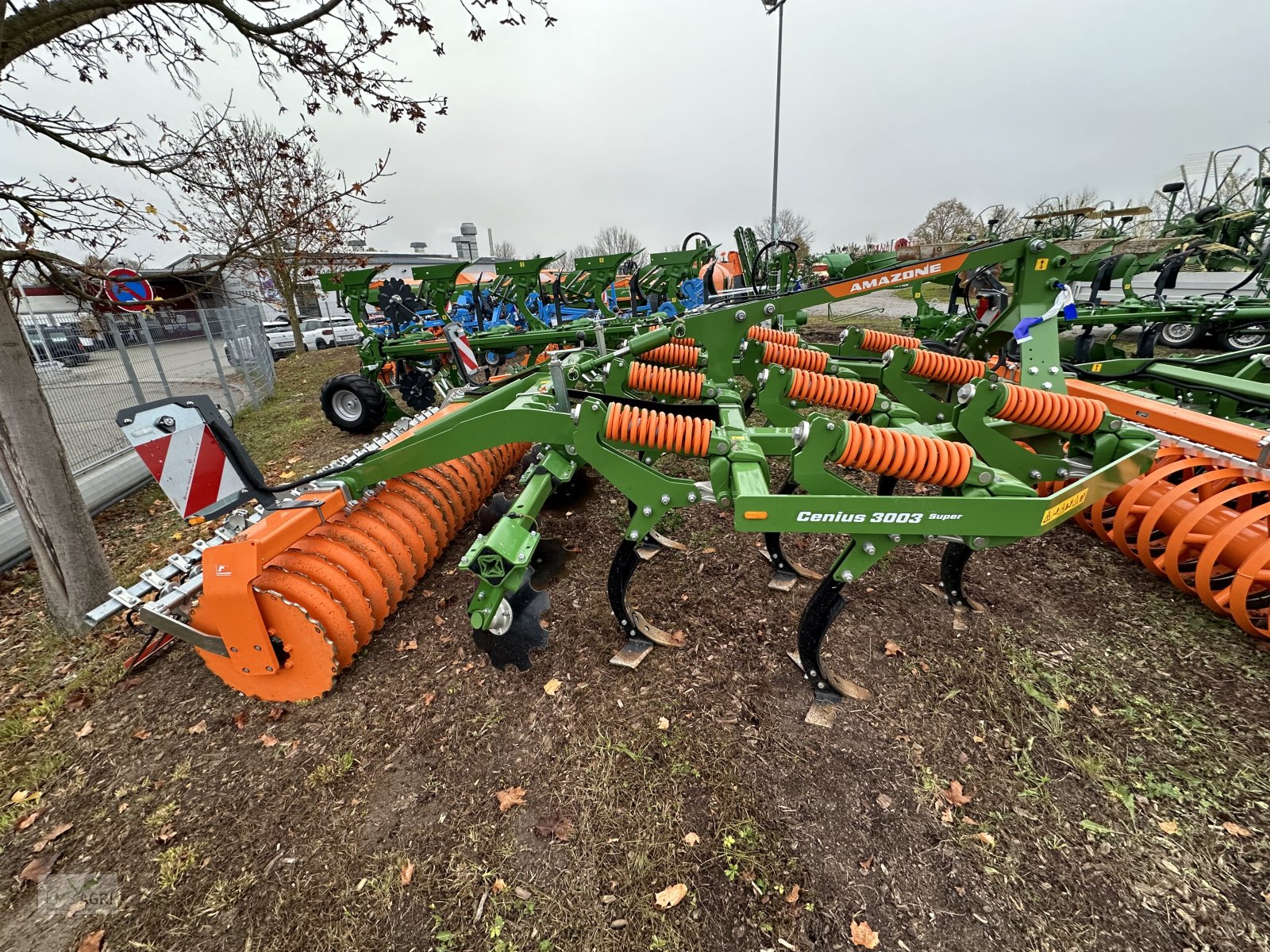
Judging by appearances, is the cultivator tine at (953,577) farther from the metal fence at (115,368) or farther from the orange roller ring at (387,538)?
the metal fence at (115,368)

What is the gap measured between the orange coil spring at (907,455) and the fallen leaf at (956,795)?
1491 mm

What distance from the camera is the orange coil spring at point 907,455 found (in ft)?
8.78

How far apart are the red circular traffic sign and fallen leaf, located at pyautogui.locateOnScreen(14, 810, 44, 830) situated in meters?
2.97

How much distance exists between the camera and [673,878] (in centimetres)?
231

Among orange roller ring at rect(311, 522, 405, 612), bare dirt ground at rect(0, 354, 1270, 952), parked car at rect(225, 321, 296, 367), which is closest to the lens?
bare dirt ground at rect(0, 354, 1270, 952)

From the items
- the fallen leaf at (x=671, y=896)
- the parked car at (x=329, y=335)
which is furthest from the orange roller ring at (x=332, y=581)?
the parked car at (x=329, y=335)

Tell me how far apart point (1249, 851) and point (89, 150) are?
7562mm

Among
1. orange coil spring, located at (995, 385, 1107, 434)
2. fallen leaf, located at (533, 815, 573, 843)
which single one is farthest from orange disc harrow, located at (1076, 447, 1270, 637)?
fallen leaf, located at (533, 815, 573, 843)

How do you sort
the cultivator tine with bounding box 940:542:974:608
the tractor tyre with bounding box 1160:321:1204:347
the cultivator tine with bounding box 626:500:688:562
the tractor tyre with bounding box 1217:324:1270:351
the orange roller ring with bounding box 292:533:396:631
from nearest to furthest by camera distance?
the orange roller ring with bounding box 292:533:396:631, the cultivator tine with bounding box 940:542:974:608, the cultivator tine with bounding box 626:500:688:562, the tractor tyre with bounding box 1217:324:1270:351, the tractor tyre with bounding box 1160:321:1204:347

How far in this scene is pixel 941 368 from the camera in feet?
15.9

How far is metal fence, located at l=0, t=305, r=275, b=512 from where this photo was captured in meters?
6.56

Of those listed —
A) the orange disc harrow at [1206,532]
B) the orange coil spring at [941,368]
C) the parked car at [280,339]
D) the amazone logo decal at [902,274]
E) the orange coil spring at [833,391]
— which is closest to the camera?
the orange disc harrow at [1206,532]

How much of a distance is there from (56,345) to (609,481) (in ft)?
26.9

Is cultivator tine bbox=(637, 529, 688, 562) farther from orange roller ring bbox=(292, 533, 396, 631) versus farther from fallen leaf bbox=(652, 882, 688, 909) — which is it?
fallen leaf bbox=(652, 882, 688, 909)
